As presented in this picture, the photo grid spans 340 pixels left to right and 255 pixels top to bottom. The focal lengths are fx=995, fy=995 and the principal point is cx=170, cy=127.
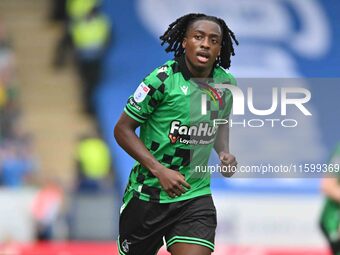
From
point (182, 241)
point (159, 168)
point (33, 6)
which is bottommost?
point (182, 241)

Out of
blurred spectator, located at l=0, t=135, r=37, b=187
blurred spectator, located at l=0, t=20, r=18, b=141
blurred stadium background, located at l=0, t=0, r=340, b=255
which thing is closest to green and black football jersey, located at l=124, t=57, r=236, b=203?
blurred stadium background, located at l=0, t=0, r=340, b=255

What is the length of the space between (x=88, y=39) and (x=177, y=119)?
741 cm

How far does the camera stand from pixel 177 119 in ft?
17.9

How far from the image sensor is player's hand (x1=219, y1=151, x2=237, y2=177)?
17.6 feet

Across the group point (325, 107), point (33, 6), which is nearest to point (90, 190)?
point (33, 6)

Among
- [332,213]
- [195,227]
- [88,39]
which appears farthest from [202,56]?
[88,39]

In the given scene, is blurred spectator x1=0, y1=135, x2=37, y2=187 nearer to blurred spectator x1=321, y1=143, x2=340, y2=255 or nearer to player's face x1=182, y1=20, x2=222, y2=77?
blurred spectator x1=321, y1=143, x2=340, y2=255

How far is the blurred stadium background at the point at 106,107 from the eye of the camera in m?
11.3

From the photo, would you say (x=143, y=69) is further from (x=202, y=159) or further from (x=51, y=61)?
(x=202, y=159)

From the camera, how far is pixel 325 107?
311 inches

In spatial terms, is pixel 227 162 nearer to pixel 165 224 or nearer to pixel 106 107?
pixel 165 224

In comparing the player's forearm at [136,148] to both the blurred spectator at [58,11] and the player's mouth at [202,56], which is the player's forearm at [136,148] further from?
the blurred spectator at [58,11]

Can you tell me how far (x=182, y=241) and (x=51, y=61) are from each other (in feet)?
26.4

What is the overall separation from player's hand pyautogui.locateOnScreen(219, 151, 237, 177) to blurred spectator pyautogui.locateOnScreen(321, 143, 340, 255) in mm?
2548
